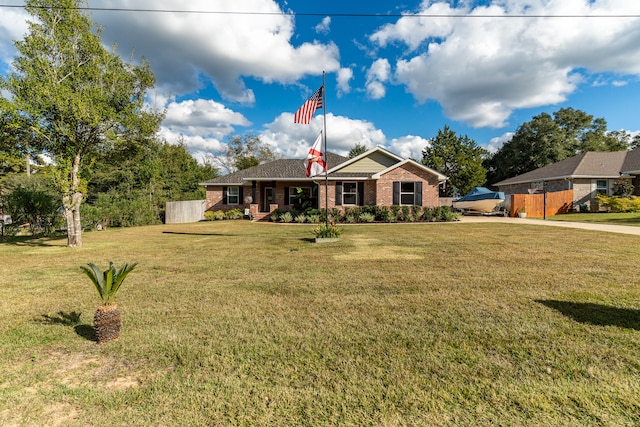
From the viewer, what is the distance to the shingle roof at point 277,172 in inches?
877

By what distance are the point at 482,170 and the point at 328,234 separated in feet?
110

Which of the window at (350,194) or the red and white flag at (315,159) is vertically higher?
the red and white flag at (315,159)

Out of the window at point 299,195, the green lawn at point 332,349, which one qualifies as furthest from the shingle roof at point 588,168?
the green lawn at point 332,349

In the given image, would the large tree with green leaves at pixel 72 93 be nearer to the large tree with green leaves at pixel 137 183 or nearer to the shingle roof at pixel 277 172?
the large tree with green leaves at pixel 137 183

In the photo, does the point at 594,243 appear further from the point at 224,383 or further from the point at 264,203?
the point at 264,203

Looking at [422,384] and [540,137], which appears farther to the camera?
[540,137]

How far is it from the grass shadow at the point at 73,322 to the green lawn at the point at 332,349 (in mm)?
31

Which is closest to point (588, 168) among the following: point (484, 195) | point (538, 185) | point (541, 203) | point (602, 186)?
point (602, 186)

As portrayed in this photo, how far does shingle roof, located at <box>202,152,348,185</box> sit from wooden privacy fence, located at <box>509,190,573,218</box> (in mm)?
13564

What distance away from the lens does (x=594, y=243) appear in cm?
911

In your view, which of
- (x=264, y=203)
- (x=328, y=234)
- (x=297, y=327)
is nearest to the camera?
(x=297, y=327)

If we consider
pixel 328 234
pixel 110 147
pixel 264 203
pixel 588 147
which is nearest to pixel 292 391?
pixel 328 234

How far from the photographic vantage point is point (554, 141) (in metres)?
37.1

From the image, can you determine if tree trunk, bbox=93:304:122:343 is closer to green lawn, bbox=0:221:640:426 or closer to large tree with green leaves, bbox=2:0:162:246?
green lawn, bbox=0:221:640:426
